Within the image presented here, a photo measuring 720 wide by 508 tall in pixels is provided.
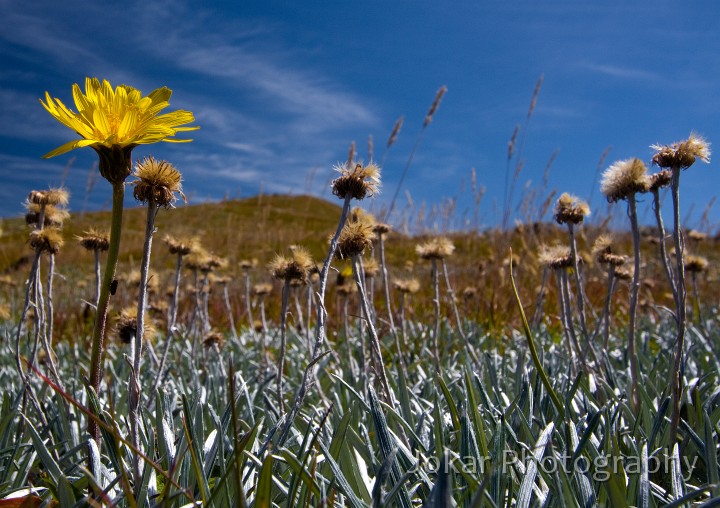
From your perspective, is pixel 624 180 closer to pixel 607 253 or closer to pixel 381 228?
pixel 607 253

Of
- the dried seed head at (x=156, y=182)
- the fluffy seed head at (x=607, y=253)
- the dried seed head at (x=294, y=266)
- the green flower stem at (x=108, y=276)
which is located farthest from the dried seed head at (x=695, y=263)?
the green flower stem at (x=108, y=276)

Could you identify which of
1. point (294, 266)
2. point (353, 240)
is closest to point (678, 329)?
point (353, 240)

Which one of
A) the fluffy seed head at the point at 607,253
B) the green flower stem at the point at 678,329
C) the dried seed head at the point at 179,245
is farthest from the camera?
the dried seed head at the point at 179,245

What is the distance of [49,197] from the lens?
1892mm

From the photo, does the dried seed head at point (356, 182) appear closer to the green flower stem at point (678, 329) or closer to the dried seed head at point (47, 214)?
the green flower stem at point (678, 329)

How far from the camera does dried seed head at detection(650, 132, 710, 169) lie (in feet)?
4.46

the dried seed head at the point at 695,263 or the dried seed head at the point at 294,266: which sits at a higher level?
the dried seed head at the point at 695,263

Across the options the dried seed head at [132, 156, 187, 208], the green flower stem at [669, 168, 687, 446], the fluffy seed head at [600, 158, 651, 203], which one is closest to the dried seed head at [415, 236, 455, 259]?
the fluffy seed head at [600, 158, 651, 203]

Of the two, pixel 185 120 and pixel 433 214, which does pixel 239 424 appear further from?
pixel 433 214

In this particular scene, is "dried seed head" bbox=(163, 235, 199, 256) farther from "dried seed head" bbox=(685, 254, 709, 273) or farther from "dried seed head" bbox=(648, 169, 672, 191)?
"dried seed head" bbox=(685, 254, 709, 273)

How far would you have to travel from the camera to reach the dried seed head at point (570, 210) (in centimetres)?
182

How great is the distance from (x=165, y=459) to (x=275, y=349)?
2772 millimetres

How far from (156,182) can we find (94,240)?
841 millimetres

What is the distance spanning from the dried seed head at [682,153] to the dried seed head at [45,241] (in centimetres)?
179
